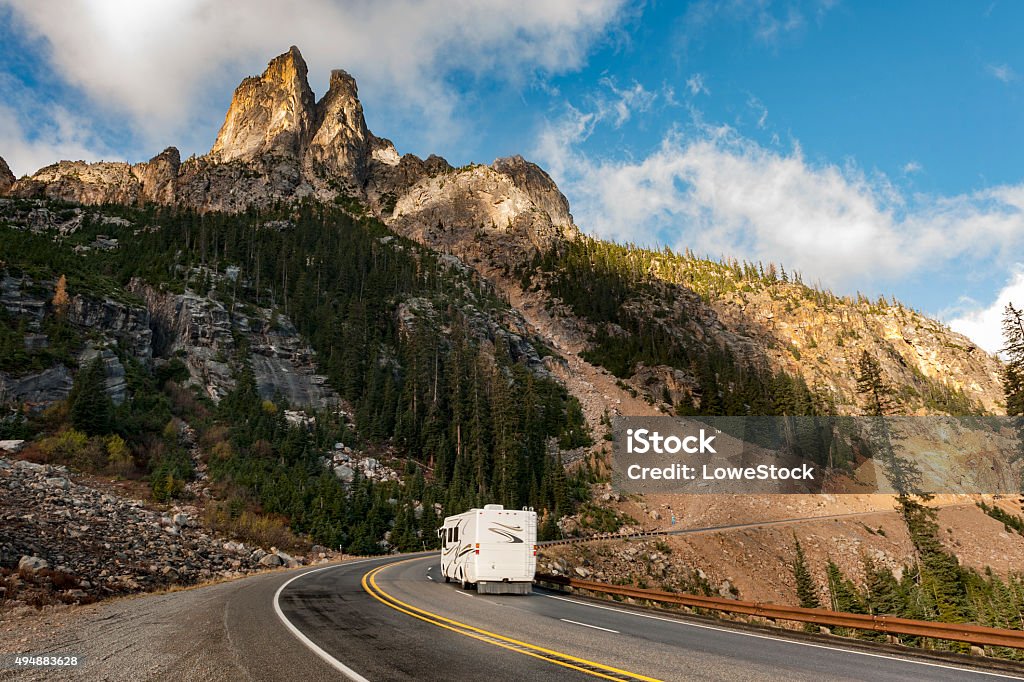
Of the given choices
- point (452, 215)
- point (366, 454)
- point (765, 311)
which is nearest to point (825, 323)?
point (765, 311)

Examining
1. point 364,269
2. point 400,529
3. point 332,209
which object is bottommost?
point 400,529

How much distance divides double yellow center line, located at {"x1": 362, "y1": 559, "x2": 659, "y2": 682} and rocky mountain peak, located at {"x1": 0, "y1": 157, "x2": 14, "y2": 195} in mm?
197243

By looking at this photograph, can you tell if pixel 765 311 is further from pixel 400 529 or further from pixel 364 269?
pixel 400 529

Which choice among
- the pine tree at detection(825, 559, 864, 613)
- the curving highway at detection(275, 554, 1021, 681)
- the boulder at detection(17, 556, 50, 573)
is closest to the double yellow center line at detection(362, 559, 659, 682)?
the curving highway at detection(275, 554, 1021, 681)

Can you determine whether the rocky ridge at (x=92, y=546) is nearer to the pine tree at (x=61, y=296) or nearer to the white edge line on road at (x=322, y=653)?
the white edge line on road at (x=322, y=653)

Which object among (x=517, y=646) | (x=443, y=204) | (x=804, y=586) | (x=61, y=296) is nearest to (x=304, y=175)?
(x=443, y=204)

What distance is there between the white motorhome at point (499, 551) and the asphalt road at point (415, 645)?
3.20 m

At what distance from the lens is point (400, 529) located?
4544 centimetres

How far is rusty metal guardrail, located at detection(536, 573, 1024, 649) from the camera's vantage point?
10312 millimetres

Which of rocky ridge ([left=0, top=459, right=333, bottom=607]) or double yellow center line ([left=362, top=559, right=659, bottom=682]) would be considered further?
rocky ridge ([left=0, top=459, right=333, bottom=607])

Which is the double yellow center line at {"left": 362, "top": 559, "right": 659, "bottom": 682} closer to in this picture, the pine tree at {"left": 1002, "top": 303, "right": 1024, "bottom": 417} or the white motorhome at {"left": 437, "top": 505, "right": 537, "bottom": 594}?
the white motorhome at {"left": 437, "top": 505, "right": 537, "bottom": 594}

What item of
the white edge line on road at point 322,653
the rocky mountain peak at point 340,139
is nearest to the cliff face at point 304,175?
the rocky mountain peak at point 340,139

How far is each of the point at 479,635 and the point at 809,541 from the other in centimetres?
5519

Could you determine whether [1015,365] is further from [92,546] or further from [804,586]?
[92,546]
